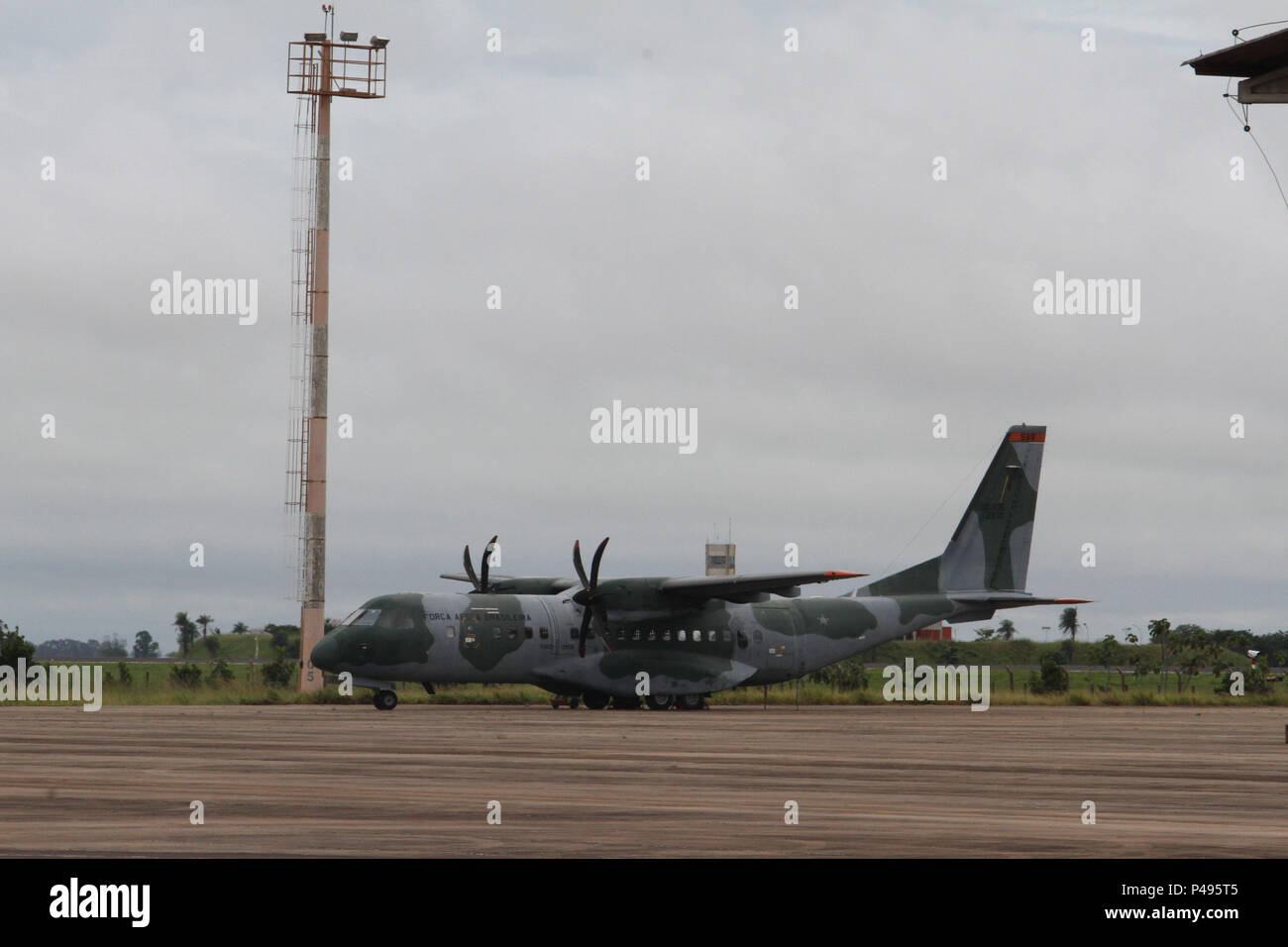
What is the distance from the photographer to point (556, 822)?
16125mm

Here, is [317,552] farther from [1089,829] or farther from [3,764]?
[1089,829]

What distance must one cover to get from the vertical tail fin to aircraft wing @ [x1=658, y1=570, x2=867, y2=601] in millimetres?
6768

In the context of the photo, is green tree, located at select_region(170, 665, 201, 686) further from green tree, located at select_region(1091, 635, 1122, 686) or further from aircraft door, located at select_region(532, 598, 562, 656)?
green tree, located at select_region(1091, 635, 1122, 686)

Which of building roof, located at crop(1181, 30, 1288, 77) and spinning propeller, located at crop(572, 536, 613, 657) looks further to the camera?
spinning propeller, located at crop(572, 536, 613, 657)

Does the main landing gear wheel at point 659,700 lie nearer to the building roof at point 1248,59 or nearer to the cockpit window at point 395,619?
the cockpit window at point 395,619

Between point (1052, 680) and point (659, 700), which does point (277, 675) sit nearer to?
point (659, 700)

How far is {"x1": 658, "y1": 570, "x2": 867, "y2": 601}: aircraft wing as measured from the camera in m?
45.3

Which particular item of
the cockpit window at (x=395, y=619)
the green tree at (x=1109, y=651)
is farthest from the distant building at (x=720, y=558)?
the cockpit window at (x=395, y=619)

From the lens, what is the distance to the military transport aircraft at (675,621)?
148 ft

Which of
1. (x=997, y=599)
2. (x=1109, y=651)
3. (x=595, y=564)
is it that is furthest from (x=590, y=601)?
(x=1109, y=651)

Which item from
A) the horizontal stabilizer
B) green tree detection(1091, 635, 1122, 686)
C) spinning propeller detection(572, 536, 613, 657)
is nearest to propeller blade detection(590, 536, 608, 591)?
spinning propeller detection(572, 536, 613, 657)

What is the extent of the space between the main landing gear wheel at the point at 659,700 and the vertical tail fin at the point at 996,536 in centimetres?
810
